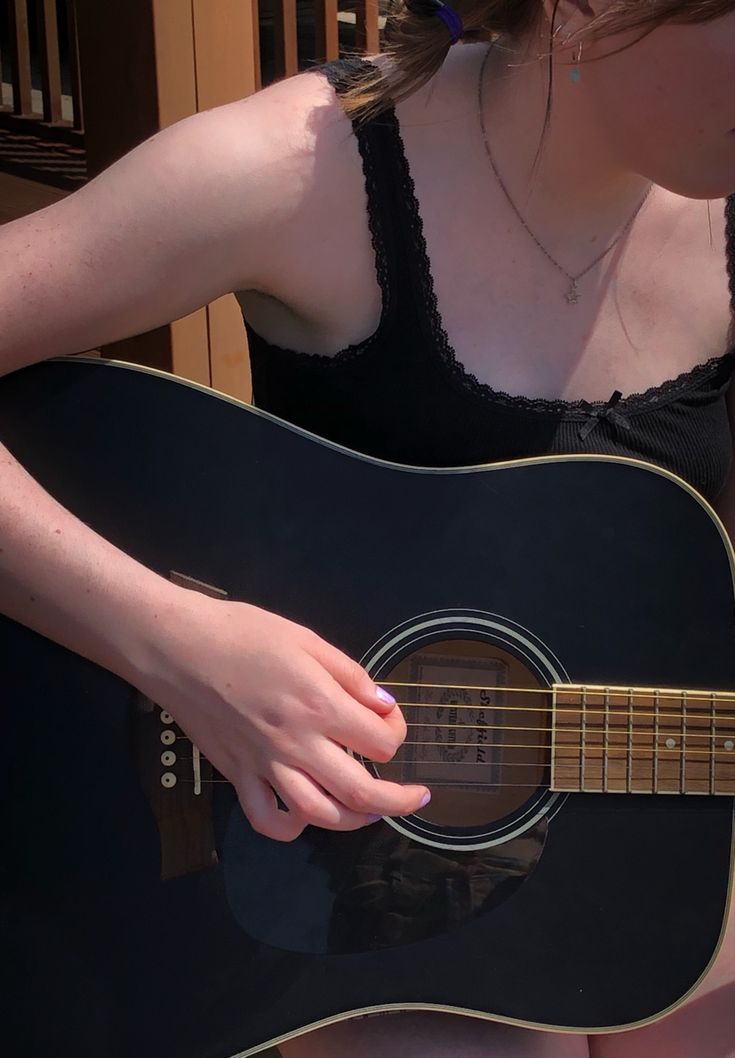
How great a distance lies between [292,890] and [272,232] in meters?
0.67

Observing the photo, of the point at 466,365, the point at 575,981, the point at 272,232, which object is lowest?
the point at 575,981

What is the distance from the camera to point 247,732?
36.9 inches

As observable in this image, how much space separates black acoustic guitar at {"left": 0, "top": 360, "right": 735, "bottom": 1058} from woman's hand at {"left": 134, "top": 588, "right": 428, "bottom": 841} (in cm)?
8

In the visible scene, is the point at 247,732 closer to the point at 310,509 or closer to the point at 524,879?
the point at 310,509

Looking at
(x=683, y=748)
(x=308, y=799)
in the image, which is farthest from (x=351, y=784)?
(x=683, y=748)

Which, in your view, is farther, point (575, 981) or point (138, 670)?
point (575, 981)

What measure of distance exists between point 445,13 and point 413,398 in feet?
1.28

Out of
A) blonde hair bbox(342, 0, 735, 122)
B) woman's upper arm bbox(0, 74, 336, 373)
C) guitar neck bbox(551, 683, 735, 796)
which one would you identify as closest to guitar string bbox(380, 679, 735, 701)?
guitar neck bbox(551, 683, 735, 796)

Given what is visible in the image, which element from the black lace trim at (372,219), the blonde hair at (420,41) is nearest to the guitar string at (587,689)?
Result: the black lace trim at (372,219)

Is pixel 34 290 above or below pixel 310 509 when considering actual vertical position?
above

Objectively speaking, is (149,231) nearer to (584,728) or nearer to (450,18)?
(450,18)

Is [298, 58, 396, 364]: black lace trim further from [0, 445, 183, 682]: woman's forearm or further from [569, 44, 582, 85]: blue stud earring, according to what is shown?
[0, 445, 183, 682]: woman's forearm

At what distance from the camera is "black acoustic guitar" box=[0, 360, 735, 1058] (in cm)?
102

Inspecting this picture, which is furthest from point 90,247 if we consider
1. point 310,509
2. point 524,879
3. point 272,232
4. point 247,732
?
point 524,879
